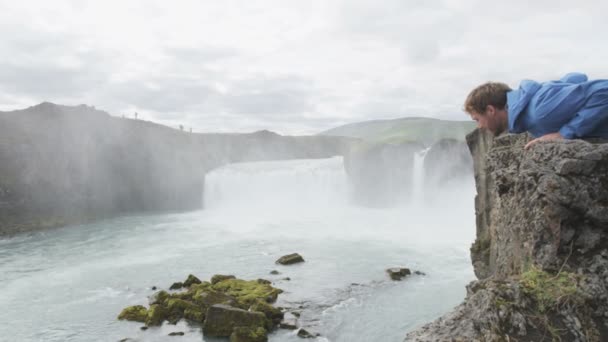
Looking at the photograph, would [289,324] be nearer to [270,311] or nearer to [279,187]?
[270,311]

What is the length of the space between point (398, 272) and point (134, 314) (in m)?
12.9

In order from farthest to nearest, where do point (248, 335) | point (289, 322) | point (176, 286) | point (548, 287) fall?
point (176, 286)
point (289, 322)
point (248, 335)
point (548, 287)

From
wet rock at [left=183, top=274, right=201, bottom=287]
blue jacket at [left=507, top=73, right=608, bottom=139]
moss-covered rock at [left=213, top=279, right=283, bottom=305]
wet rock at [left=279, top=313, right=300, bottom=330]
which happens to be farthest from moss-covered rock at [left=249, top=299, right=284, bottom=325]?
blue jacket at [left=507, top=73, right=608, bottom=139]

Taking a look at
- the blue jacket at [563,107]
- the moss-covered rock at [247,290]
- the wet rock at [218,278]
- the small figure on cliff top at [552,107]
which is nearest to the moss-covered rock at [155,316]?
the moss-covered rock at [247,290]

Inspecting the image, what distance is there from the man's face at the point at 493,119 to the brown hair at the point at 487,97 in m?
0.04

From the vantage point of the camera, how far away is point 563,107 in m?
3.94

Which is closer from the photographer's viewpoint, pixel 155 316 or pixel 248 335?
pixel 248 335

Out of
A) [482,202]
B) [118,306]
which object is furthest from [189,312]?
[482,202]

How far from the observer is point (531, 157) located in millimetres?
4348

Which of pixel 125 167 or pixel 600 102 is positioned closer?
pixel 600 102

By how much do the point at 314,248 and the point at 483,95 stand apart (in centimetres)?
2840

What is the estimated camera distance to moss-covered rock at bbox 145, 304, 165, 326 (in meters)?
17.7

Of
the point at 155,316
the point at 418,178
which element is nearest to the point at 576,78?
the point at 155,316

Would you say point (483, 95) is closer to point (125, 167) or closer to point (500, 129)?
point (500, 129)
